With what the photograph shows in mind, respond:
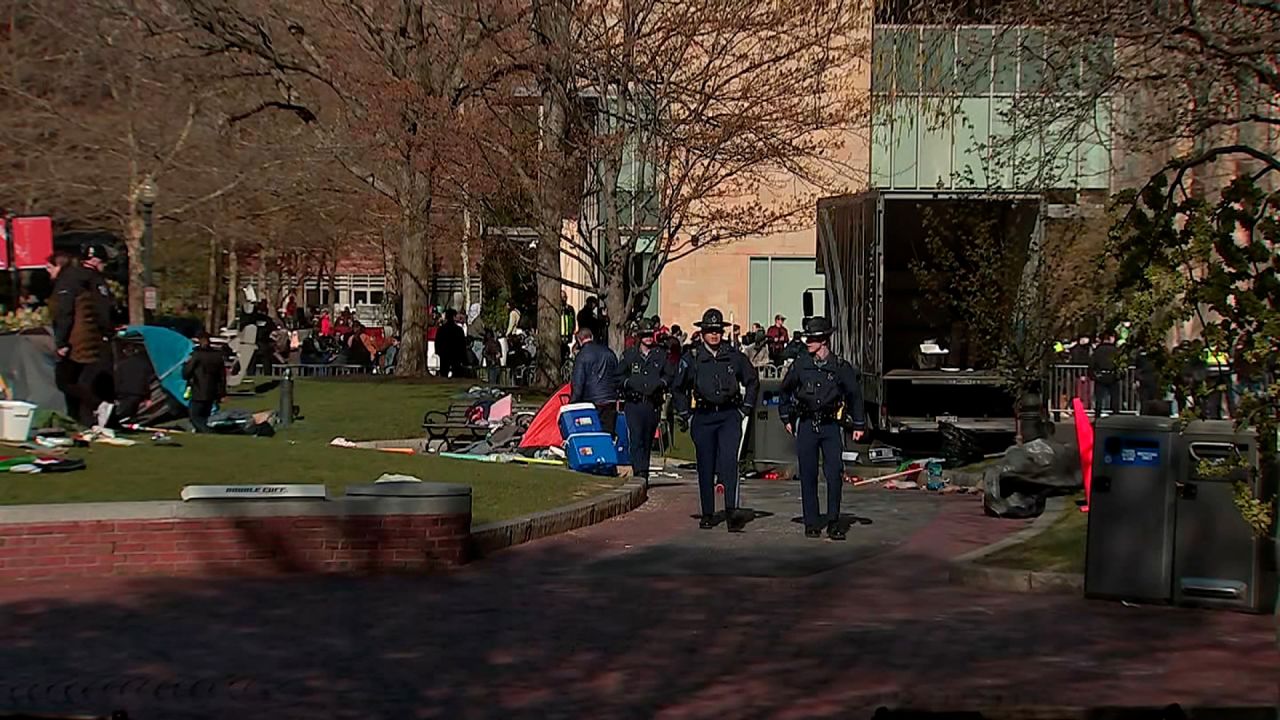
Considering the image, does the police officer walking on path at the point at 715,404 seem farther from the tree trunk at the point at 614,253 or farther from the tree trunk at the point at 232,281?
the tree trunk at the point at 232,281

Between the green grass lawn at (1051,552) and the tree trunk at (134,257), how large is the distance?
29.6 metres

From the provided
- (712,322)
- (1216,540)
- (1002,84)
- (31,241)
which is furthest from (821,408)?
(31,241)

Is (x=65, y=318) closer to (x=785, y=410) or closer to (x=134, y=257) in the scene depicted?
(x=785, y=410)

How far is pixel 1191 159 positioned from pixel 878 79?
32.0 ft

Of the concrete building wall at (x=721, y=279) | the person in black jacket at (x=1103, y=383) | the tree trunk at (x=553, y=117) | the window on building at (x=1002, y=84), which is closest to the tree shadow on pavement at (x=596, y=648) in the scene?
the window on building at (x=1002, y=84)

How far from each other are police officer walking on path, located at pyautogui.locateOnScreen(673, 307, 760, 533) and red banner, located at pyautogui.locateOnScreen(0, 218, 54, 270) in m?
14.6

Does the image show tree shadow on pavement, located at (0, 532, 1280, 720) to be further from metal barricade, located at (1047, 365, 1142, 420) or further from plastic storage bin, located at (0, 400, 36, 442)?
metal barricade, located at (1047, 365, 1142, 420)

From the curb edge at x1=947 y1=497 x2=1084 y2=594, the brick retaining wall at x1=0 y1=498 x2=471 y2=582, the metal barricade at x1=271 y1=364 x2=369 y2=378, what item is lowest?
the curb edge at x1=947 y1=497 x2=1084 y2=594

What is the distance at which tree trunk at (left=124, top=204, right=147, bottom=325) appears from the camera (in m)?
41.5

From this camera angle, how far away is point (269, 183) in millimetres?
44688

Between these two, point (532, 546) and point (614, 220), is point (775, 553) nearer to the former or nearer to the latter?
point (532, 546)

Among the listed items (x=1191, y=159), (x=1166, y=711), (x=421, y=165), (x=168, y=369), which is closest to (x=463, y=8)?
(x=421, y=165)

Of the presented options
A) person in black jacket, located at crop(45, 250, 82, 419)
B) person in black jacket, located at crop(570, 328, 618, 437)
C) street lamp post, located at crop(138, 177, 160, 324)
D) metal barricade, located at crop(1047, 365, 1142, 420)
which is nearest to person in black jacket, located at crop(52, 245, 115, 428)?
person in black jacket, located at crop(45, 250, 82, 419)

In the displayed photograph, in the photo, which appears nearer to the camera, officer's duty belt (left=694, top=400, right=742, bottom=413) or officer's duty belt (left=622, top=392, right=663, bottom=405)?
officer's duty belt (left=694, top=400, right=742, bottom=413)
